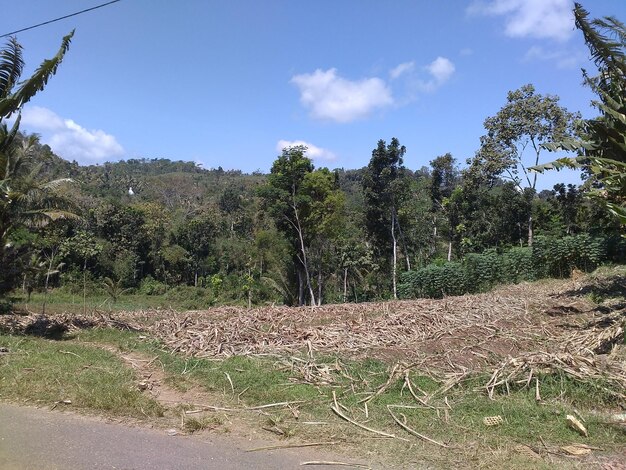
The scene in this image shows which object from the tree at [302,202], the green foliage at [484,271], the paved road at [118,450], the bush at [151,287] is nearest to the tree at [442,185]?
the tree at [302,202]

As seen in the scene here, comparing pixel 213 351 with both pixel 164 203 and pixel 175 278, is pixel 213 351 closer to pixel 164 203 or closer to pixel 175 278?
pixel 175 278

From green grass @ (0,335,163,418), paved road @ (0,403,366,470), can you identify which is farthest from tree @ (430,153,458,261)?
paved road @ (0,403,366,470)

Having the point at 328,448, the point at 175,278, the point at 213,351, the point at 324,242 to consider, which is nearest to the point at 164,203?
the point at 175,278

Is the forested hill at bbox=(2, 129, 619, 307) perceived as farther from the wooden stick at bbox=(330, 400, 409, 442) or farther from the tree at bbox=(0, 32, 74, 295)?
the wooden stick at bbox=(330, 400, 409, 442)

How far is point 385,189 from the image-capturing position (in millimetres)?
29938

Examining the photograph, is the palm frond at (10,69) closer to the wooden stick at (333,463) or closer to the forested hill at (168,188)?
the wooden stick at (333,463)

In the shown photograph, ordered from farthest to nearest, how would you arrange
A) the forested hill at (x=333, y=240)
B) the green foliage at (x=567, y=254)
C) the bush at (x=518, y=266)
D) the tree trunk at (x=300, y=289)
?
→ the tree trunk at (x=300, y=289) < the forested hill at (x=333, y=240) < the bush at (x=518, y=266) < the green foliage at (x=567, y=254)

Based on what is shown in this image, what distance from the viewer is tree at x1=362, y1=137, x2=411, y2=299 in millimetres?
29156

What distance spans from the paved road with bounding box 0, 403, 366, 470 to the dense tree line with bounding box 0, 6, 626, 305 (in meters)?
5.99

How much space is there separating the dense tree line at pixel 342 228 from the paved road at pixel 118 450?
Result: 5991 millimetres

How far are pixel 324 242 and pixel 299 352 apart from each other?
75.1 feet

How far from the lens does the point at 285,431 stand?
5164mm

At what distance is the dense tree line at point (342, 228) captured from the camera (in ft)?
37.8

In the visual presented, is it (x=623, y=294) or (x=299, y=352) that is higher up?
(x=623, y=294)
